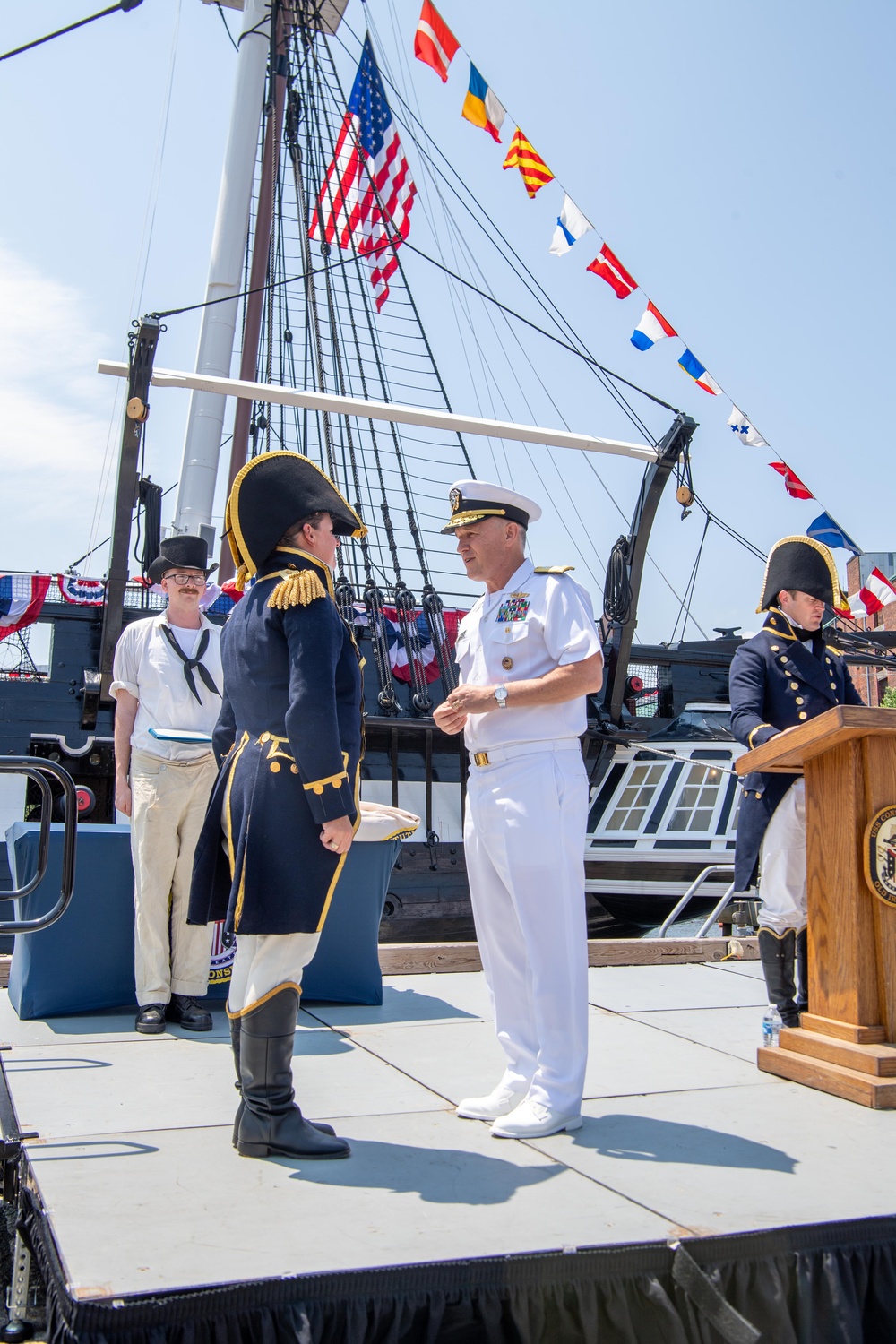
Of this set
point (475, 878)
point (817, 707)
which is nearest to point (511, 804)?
point (475, 878)

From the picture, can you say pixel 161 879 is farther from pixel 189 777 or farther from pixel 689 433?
pixel 689 433

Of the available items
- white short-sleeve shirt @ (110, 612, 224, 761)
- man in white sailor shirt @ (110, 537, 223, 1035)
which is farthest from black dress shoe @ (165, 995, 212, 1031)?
white short-sleeve shirt @ (110, 612, 224, 761)

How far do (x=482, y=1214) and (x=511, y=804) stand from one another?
37.6 inches

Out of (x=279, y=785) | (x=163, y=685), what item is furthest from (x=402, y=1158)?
(x=163, y=685)

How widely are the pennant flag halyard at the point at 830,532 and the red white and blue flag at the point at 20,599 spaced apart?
23.8ft

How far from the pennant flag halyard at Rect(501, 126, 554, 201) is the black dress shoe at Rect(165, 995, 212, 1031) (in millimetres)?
8030

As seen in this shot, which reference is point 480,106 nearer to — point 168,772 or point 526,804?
point 168,772

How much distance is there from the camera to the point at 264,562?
8.41 feet

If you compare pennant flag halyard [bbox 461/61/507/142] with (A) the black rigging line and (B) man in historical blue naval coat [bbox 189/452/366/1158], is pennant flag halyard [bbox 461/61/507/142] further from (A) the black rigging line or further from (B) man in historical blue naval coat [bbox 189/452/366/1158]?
(B) man in historical blue naval coat [bbox 189/452/366/1158]

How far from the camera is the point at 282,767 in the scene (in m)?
2.36

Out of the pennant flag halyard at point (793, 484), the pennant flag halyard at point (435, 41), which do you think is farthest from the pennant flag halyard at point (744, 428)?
the pennant flag halyard at point (435, 41)

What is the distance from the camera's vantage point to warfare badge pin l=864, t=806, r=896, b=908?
9.10 feet

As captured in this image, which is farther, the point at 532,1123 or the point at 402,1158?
the point at 532,1123

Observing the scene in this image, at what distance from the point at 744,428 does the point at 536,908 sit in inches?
341
